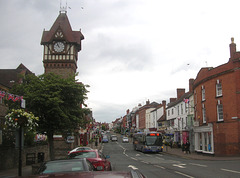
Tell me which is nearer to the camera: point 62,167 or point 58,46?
point 62,167

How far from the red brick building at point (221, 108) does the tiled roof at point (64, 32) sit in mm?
22357

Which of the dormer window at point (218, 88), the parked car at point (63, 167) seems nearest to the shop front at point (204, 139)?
the dormer window at point (218, 88)

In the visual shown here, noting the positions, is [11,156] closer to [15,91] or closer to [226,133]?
[15,91]

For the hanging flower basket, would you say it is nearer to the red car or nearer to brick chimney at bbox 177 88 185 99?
the red car

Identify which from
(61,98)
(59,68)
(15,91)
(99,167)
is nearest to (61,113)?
(61,98)

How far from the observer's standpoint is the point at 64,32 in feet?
147

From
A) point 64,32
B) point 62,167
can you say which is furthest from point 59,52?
point 62,167

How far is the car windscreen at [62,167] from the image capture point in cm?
657

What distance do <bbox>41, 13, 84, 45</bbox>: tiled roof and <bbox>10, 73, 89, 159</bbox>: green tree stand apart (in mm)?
24680

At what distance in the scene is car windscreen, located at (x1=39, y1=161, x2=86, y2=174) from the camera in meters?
6.57

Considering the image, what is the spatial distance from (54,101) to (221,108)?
69.4ft

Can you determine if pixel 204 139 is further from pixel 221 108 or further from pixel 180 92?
pixel 180 92

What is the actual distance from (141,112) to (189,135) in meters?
58.4

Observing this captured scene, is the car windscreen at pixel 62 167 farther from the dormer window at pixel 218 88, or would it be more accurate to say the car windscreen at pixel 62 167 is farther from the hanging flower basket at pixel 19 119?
the dormer window at pixel 218 88
